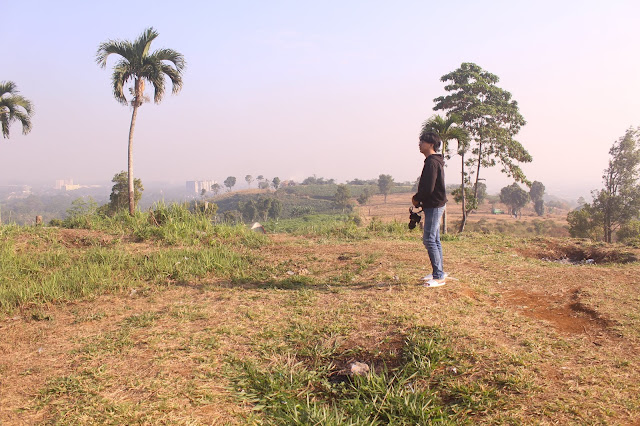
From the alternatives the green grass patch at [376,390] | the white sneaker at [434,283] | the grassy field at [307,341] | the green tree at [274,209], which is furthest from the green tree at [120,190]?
the green tree at [274,209]

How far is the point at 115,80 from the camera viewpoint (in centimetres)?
1157

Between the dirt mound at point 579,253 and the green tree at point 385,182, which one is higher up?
the green tree at point 385,182

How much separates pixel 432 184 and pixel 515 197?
68.2m

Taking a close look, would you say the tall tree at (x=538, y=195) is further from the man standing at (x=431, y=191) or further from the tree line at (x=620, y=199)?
the man standing at (x=431, y=191)

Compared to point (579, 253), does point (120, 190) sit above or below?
above

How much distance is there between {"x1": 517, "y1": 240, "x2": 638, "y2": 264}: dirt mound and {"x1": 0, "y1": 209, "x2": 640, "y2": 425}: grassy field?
7.06ft

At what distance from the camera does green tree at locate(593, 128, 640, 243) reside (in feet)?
69.8

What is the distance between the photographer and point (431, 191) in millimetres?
4121

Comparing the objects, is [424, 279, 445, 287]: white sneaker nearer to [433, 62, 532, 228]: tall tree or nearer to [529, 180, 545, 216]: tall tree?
[433, 62, 532, 228]: tall tree

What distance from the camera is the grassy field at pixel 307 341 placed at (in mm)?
2268

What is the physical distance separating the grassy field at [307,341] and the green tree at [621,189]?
2086 cm

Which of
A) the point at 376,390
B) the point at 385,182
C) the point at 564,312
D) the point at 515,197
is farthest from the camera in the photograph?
the point at 385,182

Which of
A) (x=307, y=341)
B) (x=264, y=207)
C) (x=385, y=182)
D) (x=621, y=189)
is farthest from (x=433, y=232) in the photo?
(x=385, y=182)

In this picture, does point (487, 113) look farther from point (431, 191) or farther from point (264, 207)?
point (264, 207)
